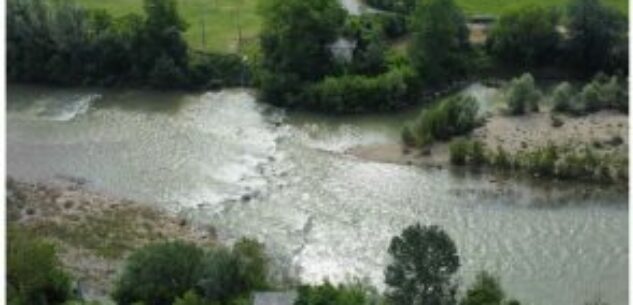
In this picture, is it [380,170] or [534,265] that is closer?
[534,265]

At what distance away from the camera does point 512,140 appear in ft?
105

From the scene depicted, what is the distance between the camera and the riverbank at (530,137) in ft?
103

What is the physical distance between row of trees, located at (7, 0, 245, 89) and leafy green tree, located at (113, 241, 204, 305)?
16427mm

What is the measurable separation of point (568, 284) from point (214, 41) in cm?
1848

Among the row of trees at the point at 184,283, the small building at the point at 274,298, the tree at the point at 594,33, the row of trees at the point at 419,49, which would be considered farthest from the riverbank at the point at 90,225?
the tree at the point at 594,33

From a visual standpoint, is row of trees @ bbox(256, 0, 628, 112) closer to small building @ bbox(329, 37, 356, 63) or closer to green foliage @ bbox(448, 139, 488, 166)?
small building @ bbox(329, 37, 356, 63)

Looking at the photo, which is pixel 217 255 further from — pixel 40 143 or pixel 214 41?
pixel 214 41

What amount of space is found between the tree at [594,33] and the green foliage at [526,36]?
644 millimetres

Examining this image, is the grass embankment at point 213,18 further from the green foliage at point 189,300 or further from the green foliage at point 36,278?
the green foliage at point 189,300

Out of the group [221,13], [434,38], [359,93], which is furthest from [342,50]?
[221,13]

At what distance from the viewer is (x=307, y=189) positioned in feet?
97.1

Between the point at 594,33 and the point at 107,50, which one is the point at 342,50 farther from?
the point at 594,33

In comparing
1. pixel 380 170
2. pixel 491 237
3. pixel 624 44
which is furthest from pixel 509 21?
pixel 491 237

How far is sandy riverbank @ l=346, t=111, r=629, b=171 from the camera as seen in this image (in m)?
31.3
